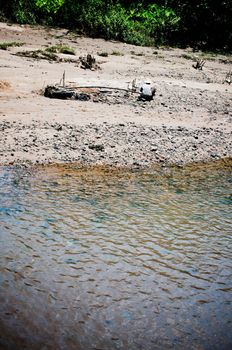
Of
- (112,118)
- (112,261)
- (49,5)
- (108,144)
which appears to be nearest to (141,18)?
(49,5)

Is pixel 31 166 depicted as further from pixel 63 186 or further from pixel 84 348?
pixel 84 348

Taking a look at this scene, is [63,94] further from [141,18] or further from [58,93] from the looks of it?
[141,18]

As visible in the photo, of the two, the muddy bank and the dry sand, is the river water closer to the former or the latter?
the muddy bank

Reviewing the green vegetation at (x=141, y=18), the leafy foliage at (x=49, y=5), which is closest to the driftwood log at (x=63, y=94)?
the green vegetation at (x=141, y=18)

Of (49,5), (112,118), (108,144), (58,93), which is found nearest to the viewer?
(108,144)

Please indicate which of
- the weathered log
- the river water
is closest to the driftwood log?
the weathered log

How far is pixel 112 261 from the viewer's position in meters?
3.70

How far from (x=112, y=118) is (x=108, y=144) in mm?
1383

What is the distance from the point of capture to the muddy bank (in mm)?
6082

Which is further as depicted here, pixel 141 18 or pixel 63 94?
pixel 141 18

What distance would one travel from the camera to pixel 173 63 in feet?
49.8

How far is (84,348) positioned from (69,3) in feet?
65.9

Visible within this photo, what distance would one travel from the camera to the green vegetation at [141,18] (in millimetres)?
18891

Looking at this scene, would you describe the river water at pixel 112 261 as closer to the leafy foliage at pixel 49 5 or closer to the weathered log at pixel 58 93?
the weathered log at pixel 58 93
